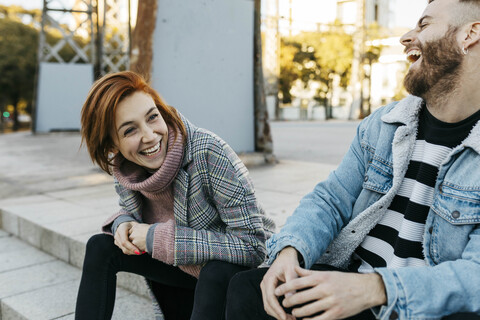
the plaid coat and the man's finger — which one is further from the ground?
the plaid coat

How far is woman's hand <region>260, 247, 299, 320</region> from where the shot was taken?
63.0 inches

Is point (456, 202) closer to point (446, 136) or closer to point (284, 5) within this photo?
point (446, 136)

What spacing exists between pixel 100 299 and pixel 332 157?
6.41 meters

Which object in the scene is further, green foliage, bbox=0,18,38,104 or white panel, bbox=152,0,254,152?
green foliage, bbox=0,18,38,104

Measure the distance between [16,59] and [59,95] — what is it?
17.6m

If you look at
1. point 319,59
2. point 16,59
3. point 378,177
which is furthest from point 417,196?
point 319,59

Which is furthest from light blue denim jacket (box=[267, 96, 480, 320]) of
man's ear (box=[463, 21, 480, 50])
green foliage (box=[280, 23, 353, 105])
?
green foliage (box=[280, 23, 353, 105])

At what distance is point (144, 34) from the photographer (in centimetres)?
642

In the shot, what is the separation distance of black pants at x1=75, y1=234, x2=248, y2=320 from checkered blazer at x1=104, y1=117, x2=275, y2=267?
0.09 meters

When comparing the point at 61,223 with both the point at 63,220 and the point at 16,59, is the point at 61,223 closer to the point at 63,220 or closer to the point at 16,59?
the point at 63,220

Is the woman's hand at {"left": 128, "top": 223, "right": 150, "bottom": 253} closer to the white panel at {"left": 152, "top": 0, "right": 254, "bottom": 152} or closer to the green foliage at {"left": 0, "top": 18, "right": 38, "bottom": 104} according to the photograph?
the white panel at {"left": 152, "top": 0, "right": 254, "bottom": 152}

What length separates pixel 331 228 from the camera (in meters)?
1.91

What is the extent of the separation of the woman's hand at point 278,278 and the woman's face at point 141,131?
0.82 meters

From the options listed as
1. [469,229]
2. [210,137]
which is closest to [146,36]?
[210,137]
